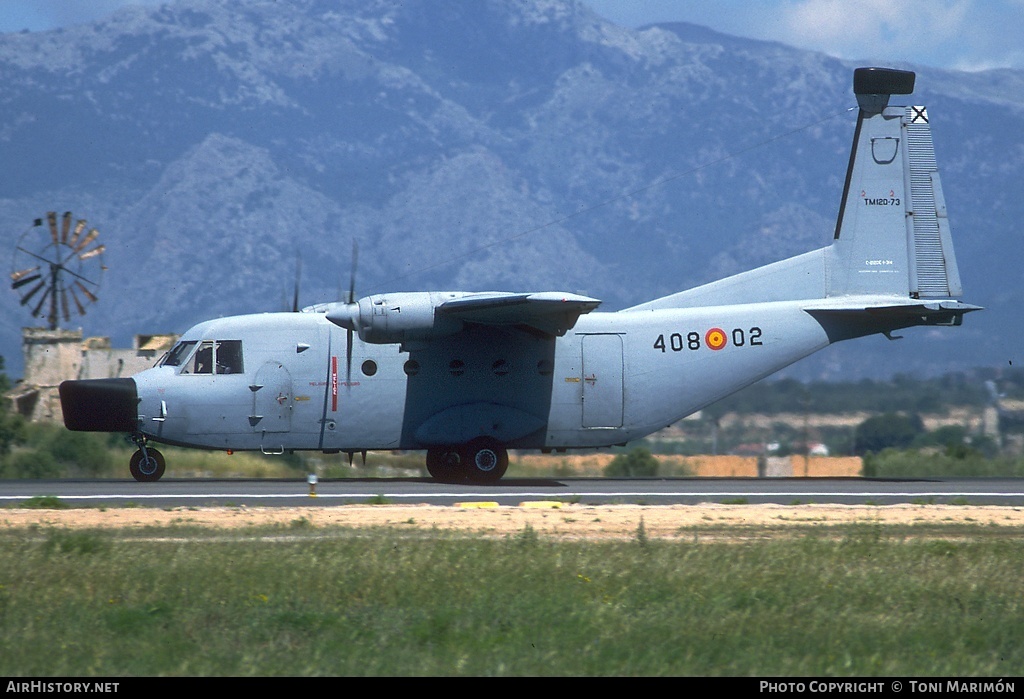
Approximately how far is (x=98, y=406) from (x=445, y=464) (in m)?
6.39

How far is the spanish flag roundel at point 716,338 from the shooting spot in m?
23.8

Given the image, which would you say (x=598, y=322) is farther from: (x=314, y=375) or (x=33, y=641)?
(x=33, y=641)

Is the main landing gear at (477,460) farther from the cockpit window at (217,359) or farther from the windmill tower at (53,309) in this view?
the windmill tower at (53,309)

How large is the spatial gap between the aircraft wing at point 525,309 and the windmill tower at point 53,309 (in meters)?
31.8

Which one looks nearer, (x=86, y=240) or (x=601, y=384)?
(x=601, y=384)

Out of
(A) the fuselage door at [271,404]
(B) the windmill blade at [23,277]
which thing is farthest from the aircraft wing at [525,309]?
(B) the windmill blade at [23,277]

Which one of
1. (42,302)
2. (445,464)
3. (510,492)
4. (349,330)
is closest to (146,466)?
(349,330)

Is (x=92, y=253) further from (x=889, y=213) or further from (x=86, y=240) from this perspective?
(x=889, y=213)

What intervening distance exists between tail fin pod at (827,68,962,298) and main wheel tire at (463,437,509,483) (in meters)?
7.38

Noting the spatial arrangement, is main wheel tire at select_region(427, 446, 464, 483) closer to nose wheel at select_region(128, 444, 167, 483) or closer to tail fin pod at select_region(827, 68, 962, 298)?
nose wheel at select_region(128, 444, 167, 483)

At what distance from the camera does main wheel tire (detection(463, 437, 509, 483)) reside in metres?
23.1

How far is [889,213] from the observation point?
80.9 ft

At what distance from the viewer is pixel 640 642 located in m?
10.5

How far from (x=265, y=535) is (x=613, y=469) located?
19.4 meters
